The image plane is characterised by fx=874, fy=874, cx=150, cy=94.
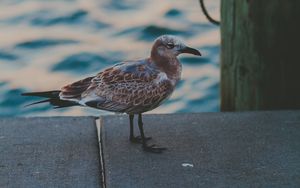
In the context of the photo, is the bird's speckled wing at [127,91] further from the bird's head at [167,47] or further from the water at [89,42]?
the water at [89,42]

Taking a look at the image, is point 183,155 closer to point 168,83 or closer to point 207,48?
point 168,83

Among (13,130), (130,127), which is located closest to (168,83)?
(130,127)

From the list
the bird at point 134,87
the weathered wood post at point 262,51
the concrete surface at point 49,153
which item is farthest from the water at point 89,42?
the bird at point 134,87

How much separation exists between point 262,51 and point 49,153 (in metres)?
1.84

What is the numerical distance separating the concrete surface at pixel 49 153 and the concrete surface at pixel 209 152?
0.11 meters

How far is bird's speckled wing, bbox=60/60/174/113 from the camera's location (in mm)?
5078

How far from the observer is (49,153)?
17.0 feet

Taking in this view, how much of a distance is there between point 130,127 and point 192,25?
5057 millimetres

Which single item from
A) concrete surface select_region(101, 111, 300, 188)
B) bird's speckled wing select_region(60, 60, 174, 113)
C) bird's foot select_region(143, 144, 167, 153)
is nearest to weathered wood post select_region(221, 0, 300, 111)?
concrete surface select_region(101, 111, 300, 188)

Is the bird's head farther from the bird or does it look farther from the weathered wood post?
the weathered wood post

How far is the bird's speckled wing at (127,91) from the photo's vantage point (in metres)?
5.08

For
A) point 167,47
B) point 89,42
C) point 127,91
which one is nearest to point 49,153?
point 127,91

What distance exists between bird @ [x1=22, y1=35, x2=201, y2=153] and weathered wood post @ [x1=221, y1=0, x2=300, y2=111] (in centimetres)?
114

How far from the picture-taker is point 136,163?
499 cm
